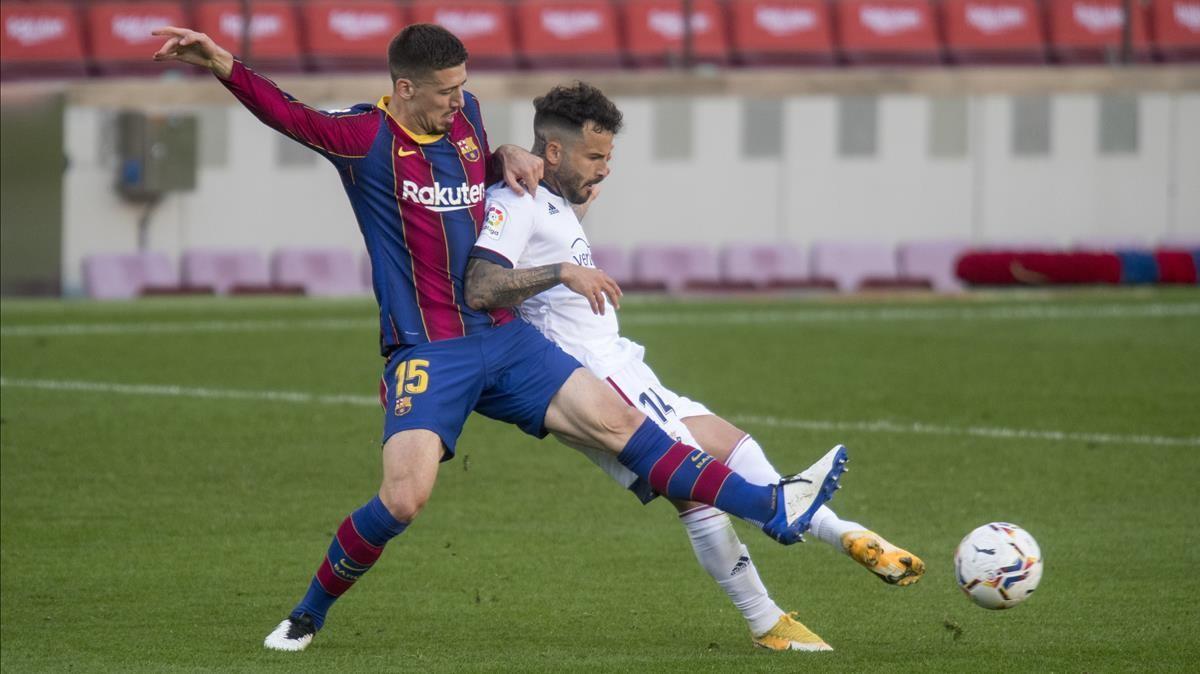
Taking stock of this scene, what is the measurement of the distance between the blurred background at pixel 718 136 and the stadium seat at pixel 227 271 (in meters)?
0.04

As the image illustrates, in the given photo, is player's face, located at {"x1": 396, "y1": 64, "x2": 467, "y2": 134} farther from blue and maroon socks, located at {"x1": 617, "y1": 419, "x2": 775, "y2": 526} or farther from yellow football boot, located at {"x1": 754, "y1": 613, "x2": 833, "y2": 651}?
yellow football boot, located at {"x1": 754, "y1": 613, "x2": 833, "y2": 651}

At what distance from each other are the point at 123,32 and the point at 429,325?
20804 millimetres

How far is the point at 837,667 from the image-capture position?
6273 mm

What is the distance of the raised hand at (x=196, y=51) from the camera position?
20.8ft

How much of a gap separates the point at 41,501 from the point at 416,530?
2185 millimetres

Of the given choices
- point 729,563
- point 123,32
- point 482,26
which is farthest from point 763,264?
point 729,563

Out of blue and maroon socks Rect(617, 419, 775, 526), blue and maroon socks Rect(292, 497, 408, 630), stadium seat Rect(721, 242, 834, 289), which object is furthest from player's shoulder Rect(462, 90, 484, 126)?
stadium seat Rect(721, 242, 834, 289)

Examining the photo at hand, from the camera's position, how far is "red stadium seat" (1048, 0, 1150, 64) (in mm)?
27719

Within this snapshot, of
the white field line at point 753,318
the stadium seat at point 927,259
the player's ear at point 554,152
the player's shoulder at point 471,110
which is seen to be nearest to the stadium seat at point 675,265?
the stadium seat at point 927,259

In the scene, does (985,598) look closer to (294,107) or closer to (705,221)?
(294,107)

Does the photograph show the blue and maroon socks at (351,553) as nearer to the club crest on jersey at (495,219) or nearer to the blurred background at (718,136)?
the club crest on jersey at (495,219)

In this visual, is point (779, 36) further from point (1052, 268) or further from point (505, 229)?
point (505, 229)

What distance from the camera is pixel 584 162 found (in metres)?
6.94

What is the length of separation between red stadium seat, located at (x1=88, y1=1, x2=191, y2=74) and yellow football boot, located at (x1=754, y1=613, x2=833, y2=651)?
21.0 m
